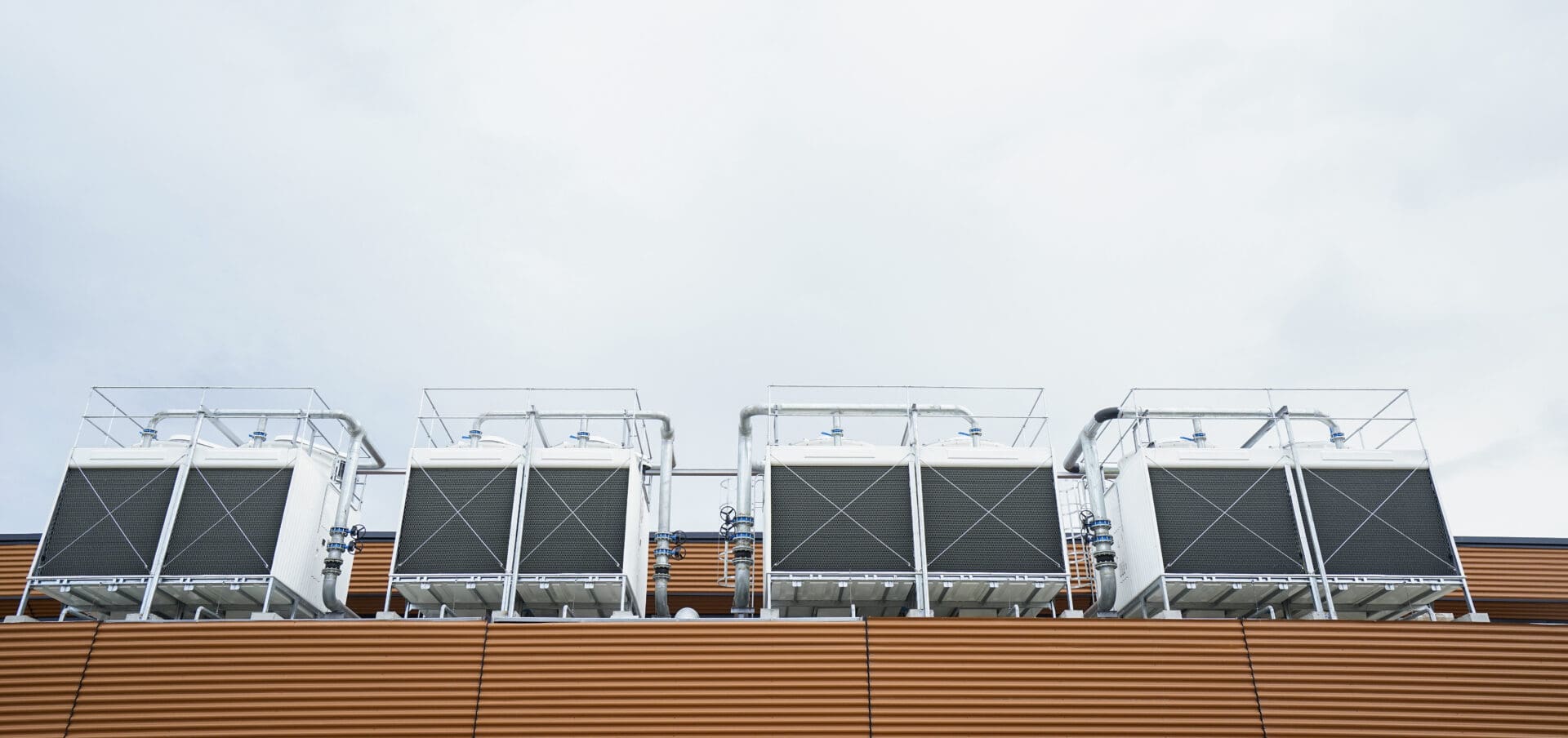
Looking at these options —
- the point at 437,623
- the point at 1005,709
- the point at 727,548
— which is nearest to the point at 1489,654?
the point at 1005,709

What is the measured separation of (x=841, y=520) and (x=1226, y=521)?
24.9 feet

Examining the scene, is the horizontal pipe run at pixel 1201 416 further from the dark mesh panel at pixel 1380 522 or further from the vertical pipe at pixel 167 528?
the vertical pipe at pixel 167 528

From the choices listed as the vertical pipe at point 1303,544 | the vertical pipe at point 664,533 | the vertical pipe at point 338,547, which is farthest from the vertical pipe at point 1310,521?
the vertical pipe at point 338,547

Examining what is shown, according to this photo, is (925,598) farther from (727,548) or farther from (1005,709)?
(727,548)

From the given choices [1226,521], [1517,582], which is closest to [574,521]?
[1226,521]

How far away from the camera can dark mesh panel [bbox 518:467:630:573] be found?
20062mm

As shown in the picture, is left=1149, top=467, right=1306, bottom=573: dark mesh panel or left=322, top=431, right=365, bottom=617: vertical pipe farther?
left=322, top=431, right=365, bottom=617: vertical pipe

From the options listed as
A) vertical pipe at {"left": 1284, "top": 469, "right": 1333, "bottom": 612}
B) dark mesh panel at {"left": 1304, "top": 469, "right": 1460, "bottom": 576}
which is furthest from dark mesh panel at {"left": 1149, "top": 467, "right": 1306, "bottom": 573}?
dark mesh panel at {"left": 1304, "top": 469, "right": 1460, "bottom": 576}

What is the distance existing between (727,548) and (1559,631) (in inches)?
668

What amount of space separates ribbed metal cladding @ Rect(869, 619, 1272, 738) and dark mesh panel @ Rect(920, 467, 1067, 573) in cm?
207

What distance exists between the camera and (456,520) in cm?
2044

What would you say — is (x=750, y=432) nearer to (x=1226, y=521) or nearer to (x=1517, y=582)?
(x=1226, y=521)

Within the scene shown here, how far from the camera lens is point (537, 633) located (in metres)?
17.7

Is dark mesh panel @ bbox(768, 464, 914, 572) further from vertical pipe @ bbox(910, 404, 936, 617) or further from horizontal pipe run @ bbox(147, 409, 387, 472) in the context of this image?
horizontal pipe run @ bbox(147, 409, 387, 472)
